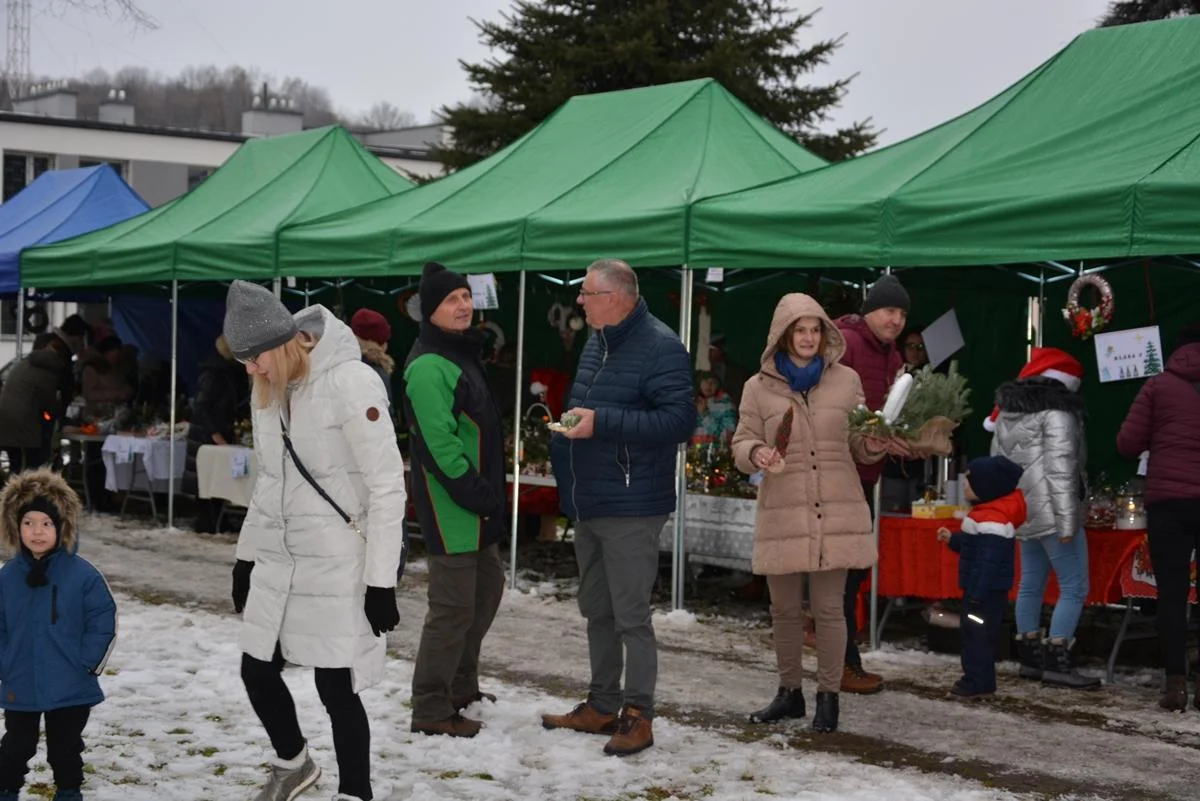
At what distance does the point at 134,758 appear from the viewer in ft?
19.8

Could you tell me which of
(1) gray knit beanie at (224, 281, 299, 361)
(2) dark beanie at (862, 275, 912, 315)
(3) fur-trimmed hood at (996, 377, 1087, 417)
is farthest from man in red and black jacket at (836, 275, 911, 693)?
(1) gray knit beanie at (224, 281, 299, 361)

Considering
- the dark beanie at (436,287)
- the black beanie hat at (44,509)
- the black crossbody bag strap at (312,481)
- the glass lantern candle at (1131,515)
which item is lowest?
the glass lantern candle at (1131,515)

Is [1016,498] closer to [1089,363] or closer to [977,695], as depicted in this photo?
[977,695]

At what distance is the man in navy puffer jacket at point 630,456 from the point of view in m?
6.09

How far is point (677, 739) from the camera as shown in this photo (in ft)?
21.0

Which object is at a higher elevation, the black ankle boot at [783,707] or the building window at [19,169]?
the building window at [19,169]

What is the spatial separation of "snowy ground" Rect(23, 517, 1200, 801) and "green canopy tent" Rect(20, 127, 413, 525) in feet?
16.3

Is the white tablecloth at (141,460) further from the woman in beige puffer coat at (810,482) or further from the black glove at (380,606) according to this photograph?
the black glove at (380,606)

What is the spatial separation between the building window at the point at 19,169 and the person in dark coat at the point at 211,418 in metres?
32.6

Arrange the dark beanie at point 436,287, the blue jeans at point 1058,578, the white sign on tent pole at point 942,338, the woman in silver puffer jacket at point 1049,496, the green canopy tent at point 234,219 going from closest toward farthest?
the dark beanie at point 436,287 < the woman in silver puffer jacket at point 1049,496 < the blue jeans at point 1058,578 < the white sign on tent pole at point 942,338 < the green canopy tent at point 234,219

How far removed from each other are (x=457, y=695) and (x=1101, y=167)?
159 inches

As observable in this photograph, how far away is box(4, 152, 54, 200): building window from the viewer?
43312 mm

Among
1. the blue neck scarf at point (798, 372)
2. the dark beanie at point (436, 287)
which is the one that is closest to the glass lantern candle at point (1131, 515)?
the blue neck scarf at point (798, 372)

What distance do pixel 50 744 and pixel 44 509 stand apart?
2.45ft
